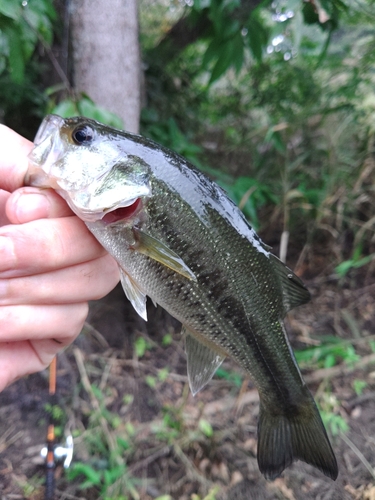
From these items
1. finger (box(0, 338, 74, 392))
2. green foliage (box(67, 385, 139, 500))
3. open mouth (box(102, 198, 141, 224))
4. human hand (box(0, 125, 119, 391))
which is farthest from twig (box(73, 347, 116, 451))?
open mouth (box(102, 198, 141, 224))

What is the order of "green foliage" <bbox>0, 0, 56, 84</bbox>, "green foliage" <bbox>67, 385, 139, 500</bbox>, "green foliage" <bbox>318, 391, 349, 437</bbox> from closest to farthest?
"green foliage" <bbox>0, 0, 56, 84</bbox> → "green foliage" <bbox>67, 385, 139, 500</bbox> → "green foliage" <bbox>318, 391, 349, 437</bbox>

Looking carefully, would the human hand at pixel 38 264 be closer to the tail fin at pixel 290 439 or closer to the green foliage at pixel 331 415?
the tail fin at pixel 290 439

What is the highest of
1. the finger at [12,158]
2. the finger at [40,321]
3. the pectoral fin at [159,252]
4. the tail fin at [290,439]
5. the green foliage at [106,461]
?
the finger at [12,158]

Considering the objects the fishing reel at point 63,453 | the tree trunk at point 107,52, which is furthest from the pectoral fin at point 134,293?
the tree trunk at point 107,52

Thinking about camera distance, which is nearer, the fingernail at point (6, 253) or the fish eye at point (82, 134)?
the fingernail at point (6, 253)

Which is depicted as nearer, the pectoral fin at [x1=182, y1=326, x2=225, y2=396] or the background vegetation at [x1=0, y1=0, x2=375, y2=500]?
the pectoral fin at [x1=182, y1=326, x2=225, y2=396]

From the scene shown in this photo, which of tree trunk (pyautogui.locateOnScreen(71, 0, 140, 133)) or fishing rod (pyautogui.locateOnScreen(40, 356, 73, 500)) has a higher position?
tree trunk (pyautogui.locateOnScreen(71, 0, 140, 133))

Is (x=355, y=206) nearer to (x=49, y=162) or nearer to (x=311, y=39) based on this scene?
(x=311, y=39)

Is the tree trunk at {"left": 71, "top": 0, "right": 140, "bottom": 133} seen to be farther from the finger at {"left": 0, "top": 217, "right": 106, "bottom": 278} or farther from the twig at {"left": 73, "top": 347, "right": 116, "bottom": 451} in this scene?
the twig at {"left": 73, "top": 347, "right": 116, "bottom": 451}
